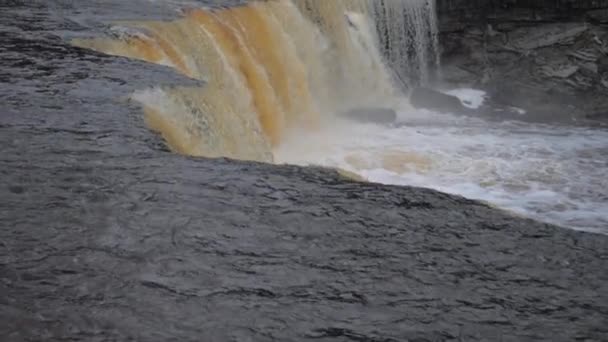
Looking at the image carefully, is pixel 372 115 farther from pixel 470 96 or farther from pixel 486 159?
pixel 470 96

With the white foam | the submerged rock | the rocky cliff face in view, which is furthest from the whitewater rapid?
the rocky cliff face

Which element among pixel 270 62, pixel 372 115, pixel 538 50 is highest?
pixel 538 50

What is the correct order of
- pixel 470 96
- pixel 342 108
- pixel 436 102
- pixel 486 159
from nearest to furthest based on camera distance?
pixel 486 159
pixel 342 108
pixel 436 102
pixel 470 96

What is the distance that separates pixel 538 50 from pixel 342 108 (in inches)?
194

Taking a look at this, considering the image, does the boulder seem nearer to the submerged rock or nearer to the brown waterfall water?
the brown waterfall water

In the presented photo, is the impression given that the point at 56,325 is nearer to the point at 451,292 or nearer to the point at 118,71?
the point at 451,292

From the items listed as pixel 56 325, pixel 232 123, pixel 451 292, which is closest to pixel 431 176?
pixel 232 123

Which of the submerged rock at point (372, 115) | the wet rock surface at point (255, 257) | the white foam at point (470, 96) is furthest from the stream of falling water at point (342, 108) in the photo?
the wet rock surface at point (255, 257)

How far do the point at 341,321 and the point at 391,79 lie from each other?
521 inches

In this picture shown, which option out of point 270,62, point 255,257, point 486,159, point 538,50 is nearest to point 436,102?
point 538,50

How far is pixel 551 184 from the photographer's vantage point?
9312mm

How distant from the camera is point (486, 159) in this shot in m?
10.4

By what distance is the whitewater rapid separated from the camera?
336 inches

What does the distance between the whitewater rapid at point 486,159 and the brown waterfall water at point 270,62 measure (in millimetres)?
816
